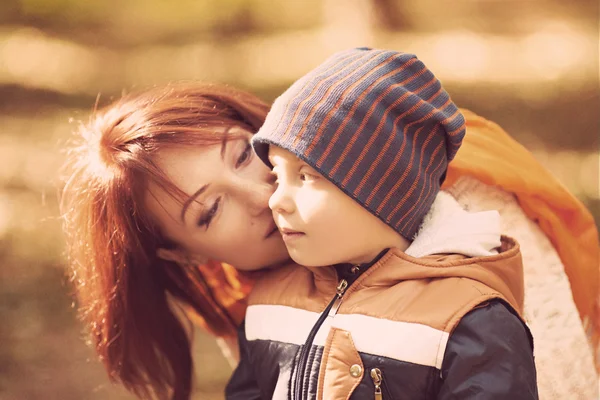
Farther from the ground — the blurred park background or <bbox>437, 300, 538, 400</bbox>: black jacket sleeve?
<bbox>437, 300, 538, 400</bbox>: black jacket sleeve

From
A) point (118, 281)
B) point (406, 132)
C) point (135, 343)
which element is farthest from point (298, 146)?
point (135, 343)

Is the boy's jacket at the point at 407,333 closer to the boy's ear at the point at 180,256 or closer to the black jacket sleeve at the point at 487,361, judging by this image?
the black jacket sleeve at the point at 487,361

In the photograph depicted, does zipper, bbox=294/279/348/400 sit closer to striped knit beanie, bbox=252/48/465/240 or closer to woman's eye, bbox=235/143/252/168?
striped knit beanie, bbox=252/48/465/240

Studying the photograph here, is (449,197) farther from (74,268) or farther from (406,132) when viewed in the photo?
(74,268)

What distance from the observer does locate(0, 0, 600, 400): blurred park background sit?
3432 mm

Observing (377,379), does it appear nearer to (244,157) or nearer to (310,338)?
(310,338)

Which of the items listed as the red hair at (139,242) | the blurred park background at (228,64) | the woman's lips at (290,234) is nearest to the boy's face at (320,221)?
the woman's lips at (290,234)

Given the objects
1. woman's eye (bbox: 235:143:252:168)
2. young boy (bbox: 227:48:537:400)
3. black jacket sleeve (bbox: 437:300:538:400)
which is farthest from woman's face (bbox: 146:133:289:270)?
black jacket sleeve (bbox: 437:300:538:400)

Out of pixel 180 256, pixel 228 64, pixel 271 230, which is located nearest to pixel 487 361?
pixel 271 230

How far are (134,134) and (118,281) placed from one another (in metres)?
0.42

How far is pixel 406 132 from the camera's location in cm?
139

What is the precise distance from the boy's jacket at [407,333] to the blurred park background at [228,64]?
1572 millimetres

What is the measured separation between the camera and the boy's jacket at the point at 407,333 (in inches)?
49.6

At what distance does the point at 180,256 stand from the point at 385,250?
24.7 inches
